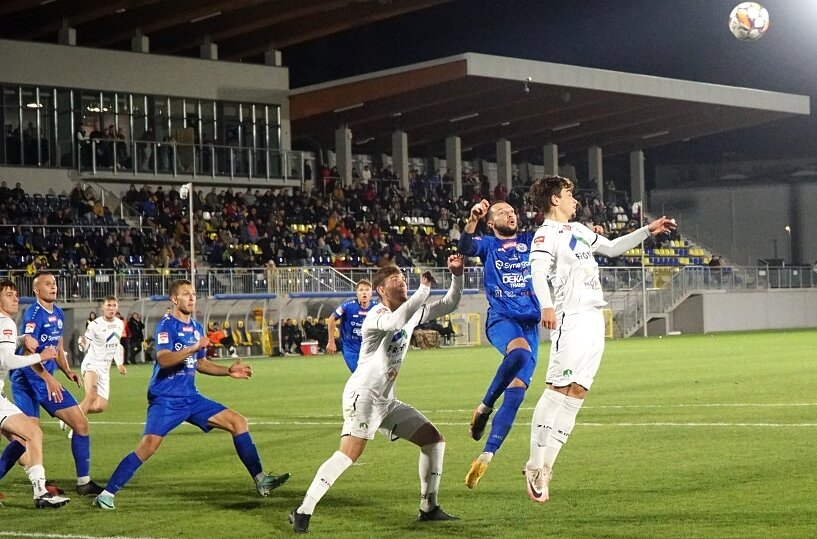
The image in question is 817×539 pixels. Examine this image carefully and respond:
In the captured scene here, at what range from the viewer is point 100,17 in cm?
4844

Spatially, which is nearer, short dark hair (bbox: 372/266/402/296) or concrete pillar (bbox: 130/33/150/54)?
short dark hair (bbox: 372/266/402/296)

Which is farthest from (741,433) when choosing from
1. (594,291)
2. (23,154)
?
(23,154)

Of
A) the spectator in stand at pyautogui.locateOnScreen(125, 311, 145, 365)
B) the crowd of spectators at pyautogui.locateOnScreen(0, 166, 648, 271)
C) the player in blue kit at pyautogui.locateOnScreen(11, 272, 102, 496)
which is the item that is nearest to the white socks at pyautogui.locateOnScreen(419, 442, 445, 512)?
the player in blue kit at pyautogui.locateOnScreen(11, 272, 102, 496)

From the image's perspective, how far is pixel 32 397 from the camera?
38.2ft

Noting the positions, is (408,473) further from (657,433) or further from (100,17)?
(100,17)

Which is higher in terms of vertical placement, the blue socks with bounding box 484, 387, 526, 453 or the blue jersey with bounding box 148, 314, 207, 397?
the blue jersey with bounding box 148, 314, 207, 397

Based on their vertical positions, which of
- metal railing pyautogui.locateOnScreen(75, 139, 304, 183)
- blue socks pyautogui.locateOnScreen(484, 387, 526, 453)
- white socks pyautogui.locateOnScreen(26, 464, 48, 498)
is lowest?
white socks pyautogui.locateOnScreen(26, 464, 48, 498)

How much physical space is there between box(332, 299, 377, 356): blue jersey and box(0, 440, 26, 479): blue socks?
4544mm

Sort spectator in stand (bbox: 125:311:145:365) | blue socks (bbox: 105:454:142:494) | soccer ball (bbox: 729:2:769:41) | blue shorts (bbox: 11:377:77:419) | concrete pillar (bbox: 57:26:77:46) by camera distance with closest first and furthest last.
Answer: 1. blue socks (bbox: 105:454:142:494)
2. blue shorts (bbox: 11:377:77:419)
3. soccer ball (bbox: 729:2:769:41)
4. spectator in stand (bbox: 125:311:145:365)
5. concrete pillar (bbox: 57:26:77:46)

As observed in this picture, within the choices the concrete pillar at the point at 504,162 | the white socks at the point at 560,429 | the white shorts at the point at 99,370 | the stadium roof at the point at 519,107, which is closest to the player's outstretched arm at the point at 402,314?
the white socks at the point at 560,429

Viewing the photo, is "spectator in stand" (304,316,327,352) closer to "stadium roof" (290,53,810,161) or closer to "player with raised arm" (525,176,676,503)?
"stadium roof" (290,53,810,161)

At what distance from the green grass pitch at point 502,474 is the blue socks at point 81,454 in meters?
0.47

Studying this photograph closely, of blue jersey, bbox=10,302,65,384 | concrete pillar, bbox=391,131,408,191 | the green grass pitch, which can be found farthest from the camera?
concrete pillar, bbox=391,131,408,191

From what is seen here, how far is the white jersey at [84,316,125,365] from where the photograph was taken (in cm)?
1822
